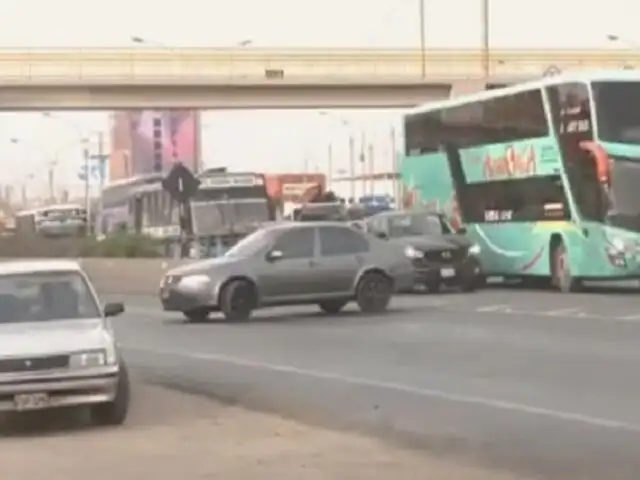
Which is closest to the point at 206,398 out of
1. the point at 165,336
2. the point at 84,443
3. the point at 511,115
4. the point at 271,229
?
the point at 84,443

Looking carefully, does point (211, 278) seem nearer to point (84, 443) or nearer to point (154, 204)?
point (84, 443)

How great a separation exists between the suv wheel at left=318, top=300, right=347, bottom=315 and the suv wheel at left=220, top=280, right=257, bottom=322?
1.67m

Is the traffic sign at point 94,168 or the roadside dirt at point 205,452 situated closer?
the roadside dirt at point 205,452

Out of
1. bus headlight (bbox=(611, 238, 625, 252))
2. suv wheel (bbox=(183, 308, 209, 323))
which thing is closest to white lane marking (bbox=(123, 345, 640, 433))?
suv wheel (bbox=(183, 308, 209, 323))

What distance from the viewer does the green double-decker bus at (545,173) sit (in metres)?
31.8

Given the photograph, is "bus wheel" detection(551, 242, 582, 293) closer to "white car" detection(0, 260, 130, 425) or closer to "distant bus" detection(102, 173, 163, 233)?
"white car" detection(0, 260, 130, 425)

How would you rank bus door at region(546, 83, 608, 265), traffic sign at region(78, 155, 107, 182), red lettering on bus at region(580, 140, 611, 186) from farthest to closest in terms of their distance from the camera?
traffic sign at region(78, 155, 107, 182) → bus door at region(546, 83, 608, 265) → red lettering on bus at region(580, 140, 611, 186)

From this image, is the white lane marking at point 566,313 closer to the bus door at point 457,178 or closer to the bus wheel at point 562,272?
the bus wheel at point 562,272

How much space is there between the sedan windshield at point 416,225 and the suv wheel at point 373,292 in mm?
8044

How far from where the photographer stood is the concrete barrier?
43125mm

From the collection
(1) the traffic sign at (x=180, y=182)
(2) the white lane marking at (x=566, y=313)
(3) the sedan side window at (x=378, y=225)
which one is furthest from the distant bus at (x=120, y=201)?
(2) the white lane marking at (x=566, y=313)

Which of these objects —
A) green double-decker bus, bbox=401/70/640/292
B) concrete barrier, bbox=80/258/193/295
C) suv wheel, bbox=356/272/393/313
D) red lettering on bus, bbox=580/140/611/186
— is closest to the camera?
suv wheel, bbox=356/272/393/313

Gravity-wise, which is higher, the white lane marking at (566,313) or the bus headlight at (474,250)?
the bus headlight at (474,250)

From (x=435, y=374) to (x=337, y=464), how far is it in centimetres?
639
